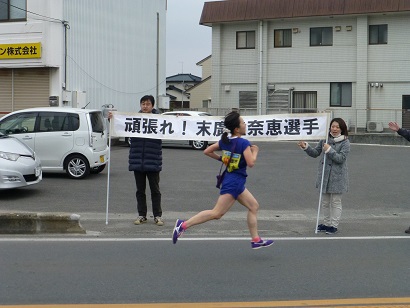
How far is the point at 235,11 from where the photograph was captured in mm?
33062

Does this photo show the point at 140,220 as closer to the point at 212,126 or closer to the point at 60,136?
the point at 212,126

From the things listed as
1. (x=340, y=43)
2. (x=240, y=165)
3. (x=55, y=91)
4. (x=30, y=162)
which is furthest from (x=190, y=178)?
(x=340, y=43)

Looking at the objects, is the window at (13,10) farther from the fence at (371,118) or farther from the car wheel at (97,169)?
the fence at (371,118)

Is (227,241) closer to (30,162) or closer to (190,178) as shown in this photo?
(30,162)

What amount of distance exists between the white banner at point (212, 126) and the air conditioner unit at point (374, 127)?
21743 millimetres

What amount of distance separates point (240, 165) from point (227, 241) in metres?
1.55

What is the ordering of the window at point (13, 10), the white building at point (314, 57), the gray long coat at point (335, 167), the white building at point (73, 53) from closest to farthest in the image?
the gray long coat at point (335, 167) → the white building at point (73, 53) → the window at point (13, 10) → the white building at point (314, 57)

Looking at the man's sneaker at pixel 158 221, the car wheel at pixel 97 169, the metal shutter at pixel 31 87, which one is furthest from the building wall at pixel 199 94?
the man's sneaker at pixel 158 221

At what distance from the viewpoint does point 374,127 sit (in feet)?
98.3

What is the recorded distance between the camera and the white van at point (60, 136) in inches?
576

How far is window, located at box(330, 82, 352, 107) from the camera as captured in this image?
31828mm

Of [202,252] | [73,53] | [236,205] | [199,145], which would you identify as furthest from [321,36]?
[202,252]

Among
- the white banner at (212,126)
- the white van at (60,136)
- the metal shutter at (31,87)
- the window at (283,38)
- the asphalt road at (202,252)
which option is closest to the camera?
the asphalt road at (202,252)

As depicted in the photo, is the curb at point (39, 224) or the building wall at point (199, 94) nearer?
the curb at point (39, 224)
